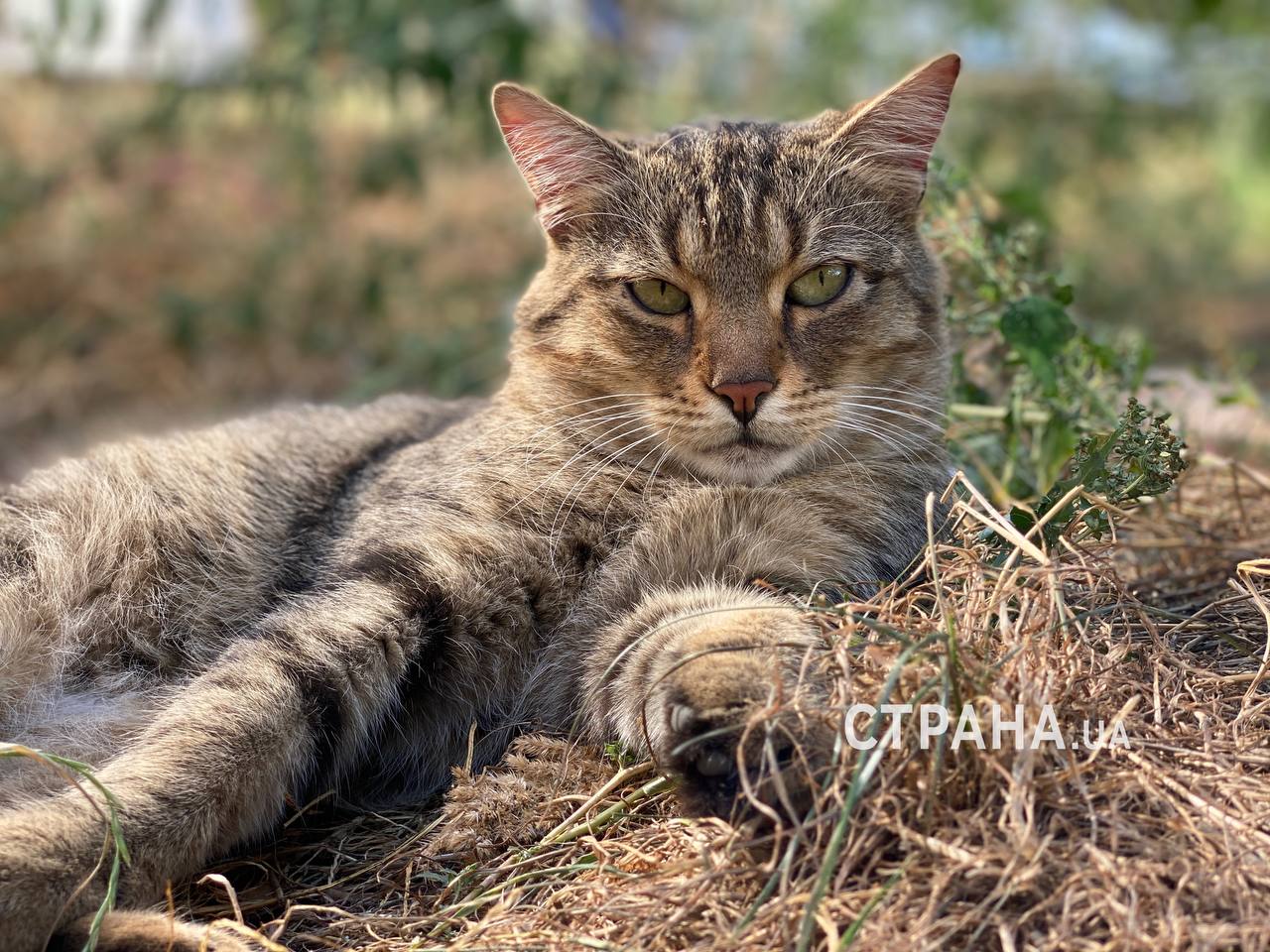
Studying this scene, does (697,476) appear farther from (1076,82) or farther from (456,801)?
(1076,82)

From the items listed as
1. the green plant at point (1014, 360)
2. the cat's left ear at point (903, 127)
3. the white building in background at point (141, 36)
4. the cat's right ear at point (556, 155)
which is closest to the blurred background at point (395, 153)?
the white building in background at point (141, 36)

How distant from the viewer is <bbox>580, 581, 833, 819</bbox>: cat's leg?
1646 millimetres

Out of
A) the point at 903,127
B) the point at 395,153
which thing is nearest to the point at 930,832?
the point at 903,127

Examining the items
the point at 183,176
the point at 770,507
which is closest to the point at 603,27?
the point at 183,176

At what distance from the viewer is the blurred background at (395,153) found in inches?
201

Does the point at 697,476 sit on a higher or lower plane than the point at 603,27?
lower

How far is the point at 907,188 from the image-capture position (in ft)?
8.39

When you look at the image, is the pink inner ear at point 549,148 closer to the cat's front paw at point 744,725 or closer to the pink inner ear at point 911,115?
the pink inner ear at point 911,115

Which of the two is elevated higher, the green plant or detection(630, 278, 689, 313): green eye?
detection(630, 278, 689, 313): green eye

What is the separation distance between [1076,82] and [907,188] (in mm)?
5506

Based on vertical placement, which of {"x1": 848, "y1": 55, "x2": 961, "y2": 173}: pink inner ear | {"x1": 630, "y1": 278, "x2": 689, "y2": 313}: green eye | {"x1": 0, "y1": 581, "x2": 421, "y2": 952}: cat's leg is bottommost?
{"x1": 0, "y1": 581, "x2": 421, "y2": 952}: cat's leg

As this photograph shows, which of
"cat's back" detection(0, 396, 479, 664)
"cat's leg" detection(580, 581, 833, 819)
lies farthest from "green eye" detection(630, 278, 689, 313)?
"cat's back" detection(0, 396, 479, 664)

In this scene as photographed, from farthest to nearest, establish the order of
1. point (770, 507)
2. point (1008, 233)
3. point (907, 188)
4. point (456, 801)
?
point (1008, 233) < point (907, 188) < point (770, 507) < point (456, 801)

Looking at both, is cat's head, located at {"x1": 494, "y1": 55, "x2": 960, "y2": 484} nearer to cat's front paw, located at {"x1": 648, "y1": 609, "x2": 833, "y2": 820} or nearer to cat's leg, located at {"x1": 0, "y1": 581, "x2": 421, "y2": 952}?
cat's front paw, located at {"x1": 648, "y1": 609, "x2": 833, "y2": 820}
